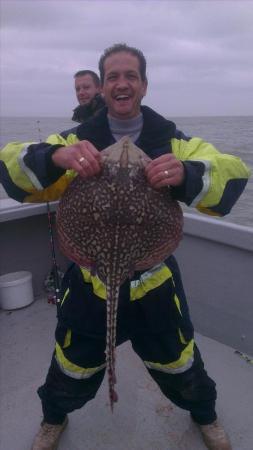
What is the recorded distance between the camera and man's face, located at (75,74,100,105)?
5691mm

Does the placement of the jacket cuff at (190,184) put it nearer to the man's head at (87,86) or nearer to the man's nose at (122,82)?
the man's nose at (122,82)

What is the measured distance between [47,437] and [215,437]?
1.16 meters

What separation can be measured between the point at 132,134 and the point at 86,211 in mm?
765

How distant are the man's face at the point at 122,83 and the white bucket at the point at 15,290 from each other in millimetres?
2925

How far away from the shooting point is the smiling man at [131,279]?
226 centimetres

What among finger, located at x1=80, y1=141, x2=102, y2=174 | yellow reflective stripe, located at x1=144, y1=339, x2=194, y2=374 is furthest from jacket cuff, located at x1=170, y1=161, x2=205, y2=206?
yellow reflective stripe, located at x1=144, y1=339, x2=194, y2=374

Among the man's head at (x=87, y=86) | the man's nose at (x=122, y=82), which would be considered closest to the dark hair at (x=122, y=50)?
the man's nose at (x=122, y=82)

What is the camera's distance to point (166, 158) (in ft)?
6.63

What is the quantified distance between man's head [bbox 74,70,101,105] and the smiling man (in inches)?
126

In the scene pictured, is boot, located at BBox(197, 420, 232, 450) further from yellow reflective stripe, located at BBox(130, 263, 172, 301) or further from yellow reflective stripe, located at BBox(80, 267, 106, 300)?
yellow reflective stripe, located at BBox(80, 267, 106, 300)

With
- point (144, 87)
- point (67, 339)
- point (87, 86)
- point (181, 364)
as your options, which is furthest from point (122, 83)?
point (87, 86)

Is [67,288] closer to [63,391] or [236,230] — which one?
[63,391]

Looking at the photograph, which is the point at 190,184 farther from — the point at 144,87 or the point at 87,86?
the point at 87,86

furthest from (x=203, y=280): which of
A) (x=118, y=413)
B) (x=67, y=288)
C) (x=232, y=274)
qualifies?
(x=67, y=288)
